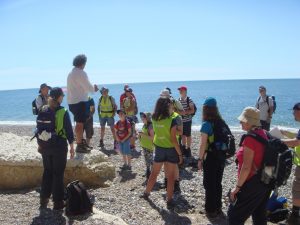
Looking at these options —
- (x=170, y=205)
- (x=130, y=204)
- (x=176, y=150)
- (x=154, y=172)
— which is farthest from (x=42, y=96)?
(x=170, y=205)

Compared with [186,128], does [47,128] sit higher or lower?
higher

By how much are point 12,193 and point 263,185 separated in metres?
5.56

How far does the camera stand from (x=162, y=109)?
256 inches

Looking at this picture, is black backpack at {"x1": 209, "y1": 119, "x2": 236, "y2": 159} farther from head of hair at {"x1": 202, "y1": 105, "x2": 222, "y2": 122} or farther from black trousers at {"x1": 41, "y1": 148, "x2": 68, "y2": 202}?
black trousers at {"x1": 41, "y1": 148, "x2": 68, "y2": 202}

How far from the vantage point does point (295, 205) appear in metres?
5.98

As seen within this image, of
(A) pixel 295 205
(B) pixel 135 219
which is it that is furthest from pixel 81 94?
(A) pixel 295 205

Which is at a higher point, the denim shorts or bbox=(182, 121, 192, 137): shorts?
bbox=(182, 121, 192, 137): shorts

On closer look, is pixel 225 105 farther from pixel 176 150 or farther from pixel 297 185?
pixel 297 185

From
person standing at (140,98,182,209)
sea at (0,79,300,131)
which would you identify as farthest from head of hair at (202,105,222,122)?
sea at (0,79,300,131)

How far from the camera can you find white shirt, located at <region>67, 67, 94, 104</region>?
8148 millimetres

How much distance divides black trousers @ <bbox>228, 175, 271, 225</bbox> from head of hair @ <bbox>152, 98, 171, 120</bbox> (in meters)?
2.29

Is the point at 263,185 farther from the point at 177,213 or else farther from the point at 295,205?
the point at 177,213

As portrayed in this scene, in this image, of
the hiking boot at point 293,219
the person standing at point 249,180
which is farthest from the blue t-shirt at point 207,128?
the hiking boot at point 293,219

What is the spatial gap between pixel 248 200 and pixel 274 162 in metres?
0.60
